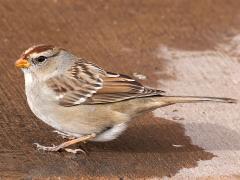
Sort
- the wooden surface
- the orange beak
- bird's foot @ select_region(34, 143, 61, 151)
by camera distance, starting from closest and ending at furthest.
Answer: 1. the wooden surface
2. bird's foot @ select_region(34, 143, 61, 151)
3. the orange beak

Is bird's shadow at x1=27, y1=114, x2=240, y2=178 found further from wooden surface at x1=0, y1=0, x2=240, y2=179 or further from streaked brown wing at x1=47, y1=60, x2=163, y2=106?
streaked brown wing at x1=47, y1=60, x2=163, y2=106

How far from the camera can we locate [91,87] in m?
5.41

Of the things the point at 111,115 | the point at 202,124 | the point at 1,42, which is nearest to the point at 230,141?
the point at 202,124

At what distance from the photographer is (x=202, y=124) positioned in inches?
231

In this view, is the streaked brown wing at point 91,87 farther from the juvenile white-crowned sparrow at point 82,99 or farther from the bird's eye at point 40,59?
the bird's eye at point 40,59

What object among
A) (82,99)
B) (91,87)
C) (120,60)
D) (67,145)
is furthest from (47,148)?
(120,60)

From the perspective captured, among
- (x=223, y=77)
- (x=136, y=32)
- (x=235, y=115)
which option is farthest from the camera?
(x=136, y=32)

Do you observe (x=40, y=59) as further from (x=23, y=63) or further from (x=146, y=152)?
(x=146, y=152)

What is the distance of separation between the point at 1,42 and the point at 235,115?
2173 mm

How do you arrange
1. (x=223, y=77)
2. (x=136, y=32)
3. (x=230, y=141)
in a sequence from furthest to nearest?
(x=136, y=32) → (x=223, y=77) → (x=230, y=141)

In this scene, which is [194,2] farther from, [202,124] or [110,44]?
[202,124]

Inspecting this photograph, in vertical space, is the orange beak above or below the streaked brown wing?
above

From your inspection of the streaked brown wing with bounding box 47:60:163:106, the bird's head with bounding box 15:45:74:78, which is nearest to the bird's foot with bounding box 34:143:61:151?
the streaked brown wing with bounding box 47:60:163:106

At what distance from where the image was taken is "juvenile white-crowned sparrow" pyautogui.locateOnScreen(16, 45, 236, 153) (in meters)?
5.27
